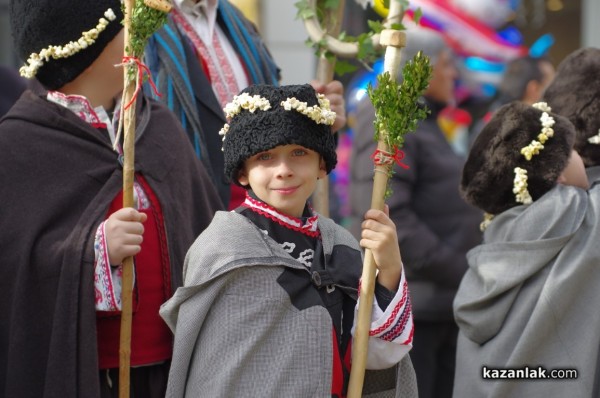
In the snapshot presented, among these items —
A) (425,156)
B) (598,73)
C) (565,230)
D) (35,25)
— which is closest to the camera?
(35,25)

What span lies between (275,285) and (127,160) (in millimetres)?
608

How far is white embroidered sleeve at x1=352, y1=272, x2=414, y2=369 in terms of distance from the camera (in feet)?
Answer: 9.42

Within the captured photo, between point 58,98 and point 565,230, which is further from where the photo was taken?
point 565,230

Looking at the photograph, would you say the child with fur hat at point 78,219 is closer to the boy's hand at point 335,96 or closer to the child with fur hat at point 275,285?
the child with fur hat at point 275,285

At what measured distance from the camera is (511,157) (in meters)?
3.80

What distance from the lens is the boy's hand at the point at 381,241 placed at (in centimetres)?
281

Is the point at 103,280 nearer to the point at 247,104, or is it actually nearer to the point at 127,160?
the point at 127,160

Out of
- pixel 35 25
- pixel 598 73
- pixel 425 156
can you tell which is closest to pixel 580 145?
pixel 598 73

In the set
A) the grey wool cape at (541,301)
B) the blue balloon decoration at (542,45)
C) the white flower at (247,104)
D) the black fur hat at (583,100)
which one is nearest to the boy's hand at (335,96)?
the grey wool cape at (541,301)

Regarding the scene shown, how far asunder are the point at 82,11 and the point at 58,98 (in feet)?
0.94

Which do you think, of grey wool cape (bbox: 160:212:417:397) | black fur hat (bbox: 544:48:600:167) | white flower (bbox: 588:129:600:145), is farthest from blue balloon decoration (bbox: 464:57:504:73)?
grey wool cape (bbox: 160:212:417:397)

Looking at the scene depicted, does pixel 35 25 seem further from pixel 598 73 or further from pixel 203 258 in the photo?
pixel 598 73

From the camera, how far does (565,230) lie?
12.1 feet

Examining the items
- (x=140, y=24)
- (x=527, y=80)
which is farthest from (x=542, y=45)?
(x=140, y=24)
